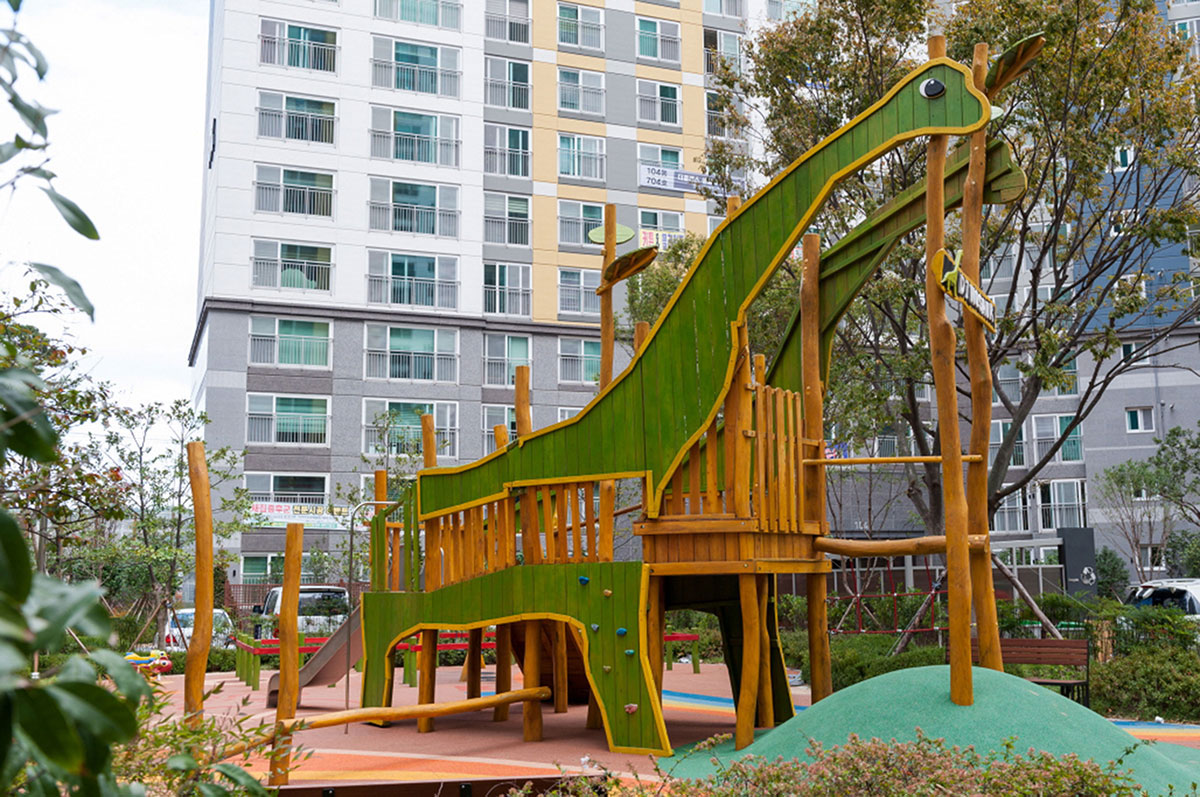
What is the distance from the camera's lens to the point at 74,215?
1.44 meters

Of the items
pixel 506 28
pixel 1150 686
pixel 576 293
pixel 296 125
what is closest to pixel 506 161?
pixel 506 28

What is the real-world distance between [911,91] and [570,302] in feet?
82.0

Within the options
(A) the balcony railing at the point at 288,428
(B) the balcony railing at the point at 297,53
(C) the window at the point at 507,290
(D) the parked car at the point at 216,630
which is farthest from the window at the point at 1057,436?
(D) the parked car at the point at 216,630

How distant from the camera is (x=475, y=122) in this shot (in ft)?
106

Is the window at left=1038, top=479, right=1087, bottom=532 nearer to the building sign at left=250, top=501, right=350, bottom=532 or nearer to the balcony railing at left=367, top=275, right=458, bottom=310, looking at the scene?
the balcony railing at left=367, top=275, right=458, bottom=310

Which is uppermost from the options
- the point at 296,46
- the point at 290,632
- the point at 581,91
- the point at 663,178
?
the point at 581,91

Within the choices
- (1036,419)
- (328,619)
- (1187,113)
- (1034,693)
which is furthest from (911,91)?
(1036,419)

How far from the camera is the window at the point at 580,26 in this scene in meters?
33.6

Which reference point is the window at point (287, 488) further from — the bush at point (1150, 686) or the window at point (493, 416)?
the bush at point (1150, 686)

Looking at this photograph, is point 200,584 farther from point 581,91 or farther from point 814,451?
point 581,91

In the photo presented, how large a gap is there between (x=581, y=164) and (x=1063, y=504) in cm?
1959

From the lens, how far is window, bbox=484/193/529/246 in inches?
1271

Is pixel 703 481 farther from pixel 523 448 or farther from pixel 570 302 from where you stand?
pixel 570 302

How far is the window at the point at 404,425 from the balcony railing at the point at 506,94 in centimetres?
923
